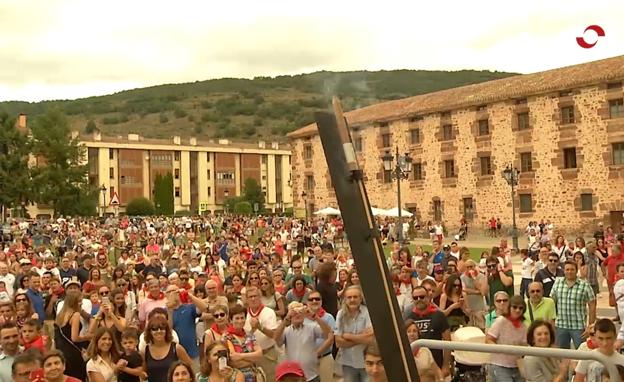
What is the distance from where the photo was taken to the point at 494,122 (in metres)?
46.8

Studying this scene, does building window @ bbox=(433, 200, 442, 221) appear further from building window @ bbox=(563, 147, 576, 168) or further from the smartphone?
the smartphone

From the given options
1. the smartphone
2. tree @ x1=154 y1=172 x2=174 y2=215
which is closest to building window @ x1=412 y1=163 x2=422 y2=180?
the smartphone

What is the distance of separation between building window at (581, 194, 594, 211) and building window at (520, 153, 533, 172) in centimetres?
405

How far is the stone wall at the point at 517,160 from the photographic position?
41.9 metres

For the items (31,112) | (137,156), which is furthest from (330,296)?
(31,112)

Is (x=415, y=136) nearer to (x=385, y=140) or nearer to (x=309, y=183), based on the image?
(x=385, y=140)

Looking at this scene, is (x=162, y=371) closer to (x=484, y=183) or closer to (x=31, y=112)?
(x=484, y=183)

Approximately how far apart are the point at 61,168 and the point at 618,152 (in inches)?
2222

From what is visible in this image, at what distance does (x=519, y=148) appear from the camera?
4600 cm

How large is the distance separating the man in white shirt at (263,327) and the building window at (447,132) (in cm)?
4283

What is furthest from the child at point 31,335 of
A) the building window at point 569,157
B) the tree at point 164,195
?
the tree at point 164,195

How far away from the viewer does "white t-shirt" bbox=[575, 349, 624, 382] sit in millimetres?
3423

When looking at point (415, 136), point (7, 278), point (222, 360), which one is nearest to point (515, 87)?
point (415, 136)

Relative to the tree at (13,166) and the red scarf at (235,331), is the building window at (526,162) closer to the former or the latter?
the red scarf at (235,331)
